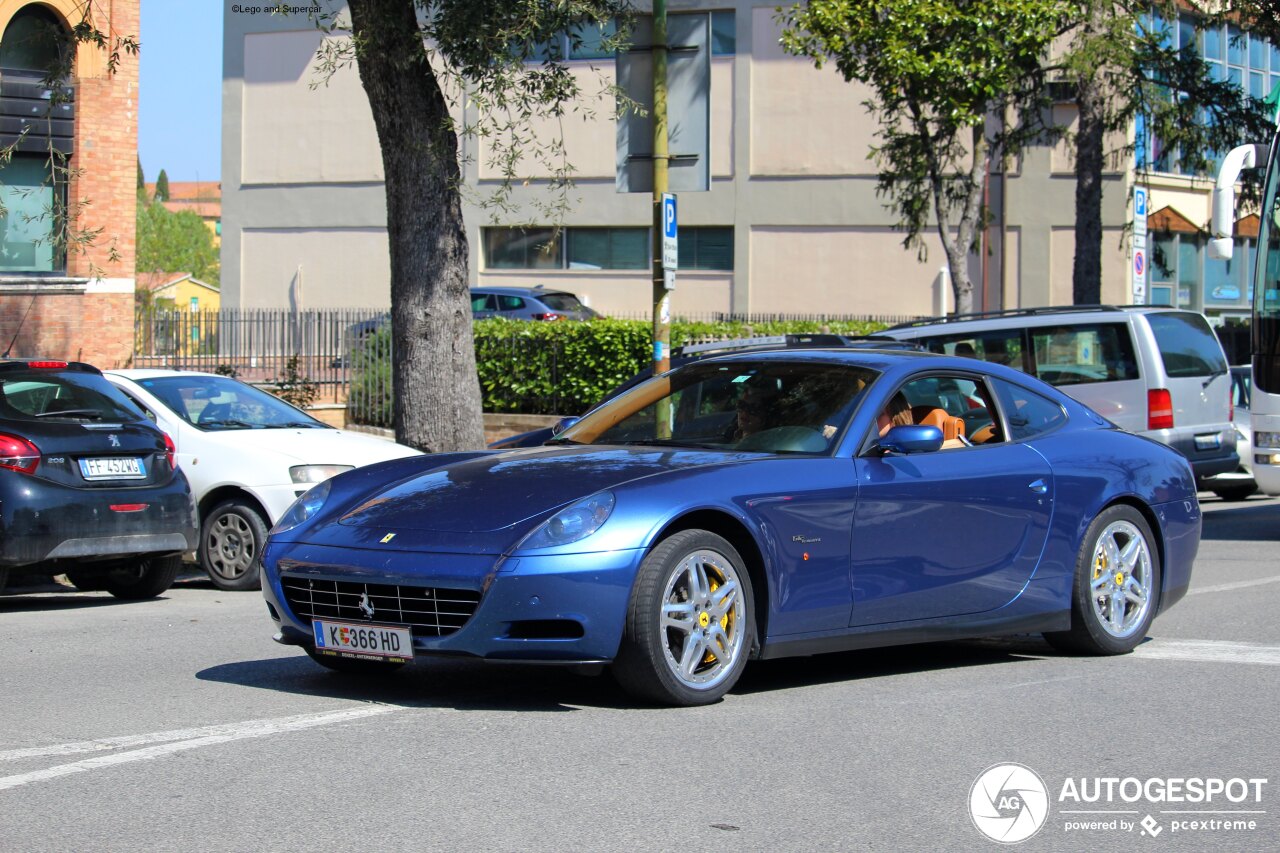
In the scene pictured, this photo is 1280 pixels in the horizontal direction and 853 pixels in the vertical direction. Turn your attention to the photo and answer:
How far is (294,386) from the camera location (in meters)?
21.9

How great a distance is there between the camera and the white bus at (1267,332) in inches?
555

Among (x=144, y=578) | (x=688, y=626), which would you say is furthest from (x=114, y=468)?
(x=688, y=626)

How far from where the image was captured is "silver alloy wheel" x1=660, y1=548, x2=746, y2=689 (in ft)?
20.5

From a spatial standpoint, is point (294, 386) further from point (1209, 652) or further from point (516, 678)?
point (1209, 652)

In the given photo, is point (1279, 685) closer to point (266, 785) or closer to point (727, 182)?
point (266, 785)

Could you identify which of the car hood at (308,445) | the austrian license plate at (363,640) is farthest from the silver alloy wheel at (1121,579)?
the car hood at (308,445)

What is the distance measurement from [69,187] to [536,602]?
1706cm

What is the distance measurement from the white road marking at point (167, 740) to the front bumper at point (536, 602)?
45 cm

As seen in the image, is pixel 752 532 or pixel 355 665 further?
pixel 355 665

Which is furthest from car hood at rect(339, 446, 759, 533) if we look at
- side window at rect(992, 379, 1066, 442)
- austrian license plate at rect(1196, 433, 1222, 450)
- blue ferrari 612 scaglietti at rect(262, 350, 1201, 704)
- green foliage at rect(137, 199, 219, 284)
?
green foliage at rect(137, 199, 219, 284)

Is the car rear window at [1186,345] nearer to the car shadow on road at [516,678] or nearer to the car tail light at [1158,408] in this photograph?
the car tail light at [1158,408]

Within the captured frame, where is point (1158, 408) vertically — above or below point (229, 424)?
above

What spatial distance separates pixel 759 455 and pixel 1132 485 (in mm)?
2298

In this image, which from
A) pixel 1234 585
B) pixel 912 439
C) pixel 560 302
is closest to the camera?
pixel 912 439
